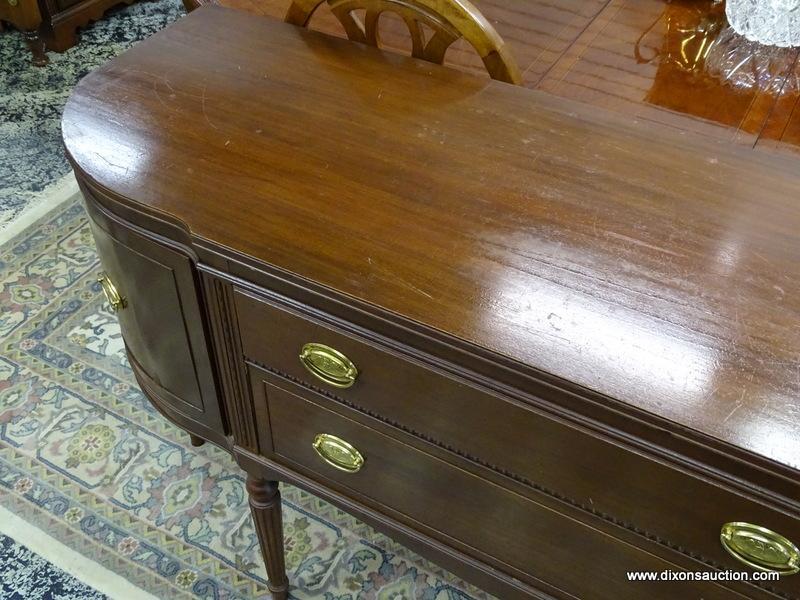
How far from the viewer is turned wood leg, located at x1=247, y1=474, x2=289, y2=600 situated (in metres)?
0.95

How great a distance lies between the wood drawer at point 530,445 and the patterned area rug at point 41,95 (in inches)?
51.8

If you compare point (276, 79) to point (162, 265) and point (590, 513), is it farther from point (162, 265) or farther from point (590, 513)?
point (590, 513)

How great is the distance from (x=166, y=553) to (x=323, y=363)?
643mm

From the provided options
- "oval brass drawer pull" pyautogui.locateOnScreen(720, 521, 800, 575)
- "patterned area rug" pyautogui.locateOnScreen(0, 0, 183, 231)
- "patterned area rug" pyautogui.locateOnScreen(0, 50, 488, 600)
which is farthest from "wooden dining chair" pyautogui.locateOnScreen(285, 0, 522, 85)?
"patterned area rug" pyautogui.locateOnScreen(0, 0, 183, 231)

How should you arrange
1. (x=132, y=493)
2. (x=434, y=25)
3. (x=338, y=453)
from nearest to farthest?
(x=338, y=453) < (x=434, y=25) < (x=132, y=493)

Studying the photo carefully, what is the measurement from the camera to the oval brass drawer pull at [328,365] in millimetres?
704

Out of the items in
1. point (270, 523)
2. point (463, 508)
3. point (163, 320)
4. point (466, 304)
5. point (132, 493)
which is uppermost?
point (466, 304)

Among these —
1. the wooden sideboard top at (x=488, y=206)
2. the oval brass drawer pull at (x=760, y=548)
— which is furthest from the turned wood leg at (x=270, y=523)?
the oval brass drawer pull at (x=760, y=548)

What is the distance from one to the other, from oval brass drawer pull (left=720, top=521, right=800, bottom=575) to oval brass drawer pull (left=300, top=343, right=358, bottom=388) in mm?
344

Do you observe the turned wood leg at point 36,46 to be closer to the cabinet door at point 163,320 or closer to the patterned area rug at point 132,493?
the patterned area rug at point 132,493

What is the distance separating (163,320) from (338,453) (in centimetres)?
25

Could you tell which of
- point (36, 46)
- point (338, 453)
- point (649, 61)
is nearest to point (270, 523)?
point (338, 453)

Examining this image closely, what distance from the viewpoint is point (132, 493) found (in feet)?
4.12

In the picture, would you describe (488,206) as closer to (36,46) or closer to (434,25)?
(434,25)
